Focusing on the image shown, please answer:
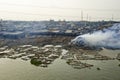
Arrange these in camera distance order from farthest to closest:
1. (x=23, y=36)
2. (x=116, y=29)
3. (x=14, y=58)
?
(x=23, y=36) → (x=116, y=29) → (x=14, y=58)

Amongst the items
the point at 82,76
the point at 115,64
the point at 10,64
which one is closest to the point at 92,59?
the point at 115,64

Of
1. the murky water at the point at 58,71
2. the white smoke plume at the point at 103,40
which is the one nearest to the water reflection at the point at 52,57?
the murky water at the point at 58,71

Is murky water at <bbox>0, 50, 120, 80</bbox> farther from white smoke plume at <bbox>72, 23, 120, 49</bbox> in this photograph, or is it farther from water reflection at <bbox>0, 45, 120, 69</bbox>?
white smoke plume at <bbox>72, 23, 120, 49</bbox>

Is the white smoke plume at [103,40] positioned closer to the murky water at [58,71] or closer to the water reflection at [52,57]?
the water reflection at [52,57]

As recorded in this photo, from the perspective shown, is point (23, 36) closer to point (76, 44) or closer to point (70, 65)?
point (76, 44)

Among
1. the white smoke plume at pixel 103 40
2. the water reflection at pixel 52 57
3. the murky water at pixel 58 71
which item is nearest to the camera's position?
the murky water at pixel 58 71

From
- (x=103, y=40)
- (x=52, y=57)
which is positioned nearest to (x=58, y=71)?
(x=52, y=57)

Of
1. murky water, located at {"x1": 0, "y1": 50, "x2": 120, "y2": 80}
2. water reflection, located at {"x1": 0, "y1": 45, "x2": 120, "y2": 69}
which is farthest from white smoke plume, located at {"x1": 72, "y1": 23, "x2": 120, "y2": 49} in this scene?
murky water, located at {"x1": 0, "y1": 50, "x2": 120, "y2": 80}

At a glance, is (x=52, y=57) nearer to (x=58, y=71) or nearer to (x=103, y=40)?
(x=58, y=71)
